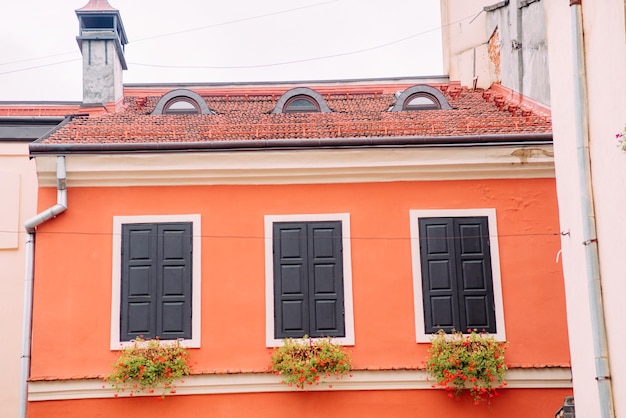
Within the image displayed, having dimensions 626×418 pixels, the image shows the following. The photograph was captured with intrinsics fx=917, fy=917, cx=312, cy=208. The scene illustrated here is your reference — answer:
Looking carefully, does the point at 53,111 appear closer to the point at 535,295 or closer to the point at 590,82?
the point at 535,295

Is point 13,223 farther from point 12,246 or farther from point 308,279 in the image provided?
point 308,279

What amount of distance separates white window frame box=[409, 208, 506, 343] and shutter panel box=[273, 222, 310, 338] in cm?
166

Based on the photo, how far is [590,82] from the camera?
10844 millimetres

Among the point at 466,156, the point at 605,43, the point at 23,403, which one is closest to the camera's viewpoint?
the point at 605,43

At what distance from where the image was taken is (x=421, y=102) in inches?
687

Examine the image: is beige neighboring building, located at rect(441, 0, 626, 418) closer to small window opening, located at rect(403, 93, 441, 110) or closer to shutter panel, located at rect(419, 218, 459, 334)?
shutter panel, located at rect(419, 218, 459, 334)

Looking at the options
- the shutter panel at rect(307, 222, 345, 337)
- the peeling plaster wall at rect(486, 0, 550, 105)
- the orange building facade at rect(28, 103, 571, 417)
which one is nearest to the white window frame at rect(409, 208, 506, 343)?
the orange building facade at rect(28, 103, 571, 417)

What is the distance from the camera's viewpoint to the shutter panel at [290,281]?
1367cm

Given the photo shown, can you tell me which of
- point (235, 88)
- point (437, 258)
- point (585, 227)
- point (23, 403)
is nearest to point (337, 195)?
point (437, 258)

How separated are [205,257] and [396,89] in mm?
8143

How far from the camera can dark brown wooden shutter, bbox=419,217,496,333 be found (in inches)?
541

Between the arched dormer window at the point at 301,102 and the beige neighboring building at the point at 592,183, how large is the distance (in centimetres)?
588

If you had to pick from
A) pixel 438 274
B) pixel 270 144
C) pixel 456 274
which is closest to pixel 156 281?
pixel 270 144

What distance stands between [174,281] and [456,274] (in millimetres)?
4255
